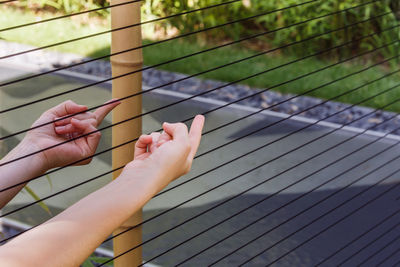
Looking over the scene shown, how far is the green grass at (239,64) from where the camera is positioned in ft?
16.5

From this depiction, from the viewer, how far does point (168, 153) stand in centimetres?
101

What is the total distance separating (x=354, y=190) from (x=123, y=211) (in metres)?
2.92

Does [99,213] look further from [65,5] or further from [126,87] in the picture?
[65,5]

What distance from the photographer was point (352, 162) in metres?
3.99

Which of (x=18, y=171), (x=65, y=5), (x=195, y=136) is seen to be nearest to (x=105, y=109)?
(x=18, y=171)

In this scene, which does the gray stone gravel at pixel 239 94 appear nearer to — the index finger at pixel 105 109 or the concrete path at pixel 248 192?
the concrete path at pixel 248 192

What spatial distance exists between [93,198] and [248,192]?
2.71 meters

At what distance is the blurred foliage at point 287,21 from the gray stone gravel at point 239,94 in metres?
0.90

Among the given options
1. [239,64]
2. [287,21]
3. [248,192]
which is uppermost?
[287,21]

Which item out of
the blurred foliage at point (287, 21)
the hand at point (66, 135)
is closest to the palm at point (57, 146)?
the hand at point (66, 135)

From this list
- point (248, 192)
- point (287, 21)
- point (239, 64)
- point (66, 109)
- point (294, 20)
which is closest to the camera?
point (66, 109)

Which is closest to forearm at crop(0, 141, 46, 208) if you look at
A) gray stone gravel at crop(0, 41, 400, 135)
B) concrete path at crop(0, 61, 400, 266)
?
concrete path at crop(0, 61, 400, 266)

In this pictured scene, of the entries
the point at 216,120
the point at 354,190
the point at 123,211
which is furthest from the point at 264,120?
the point at 123,211

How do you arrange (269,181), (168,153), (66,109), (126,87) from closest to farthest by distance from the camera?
Answer: 1. (168,153)
2. (66,109)
3. (126,87)
4. (269,181)
